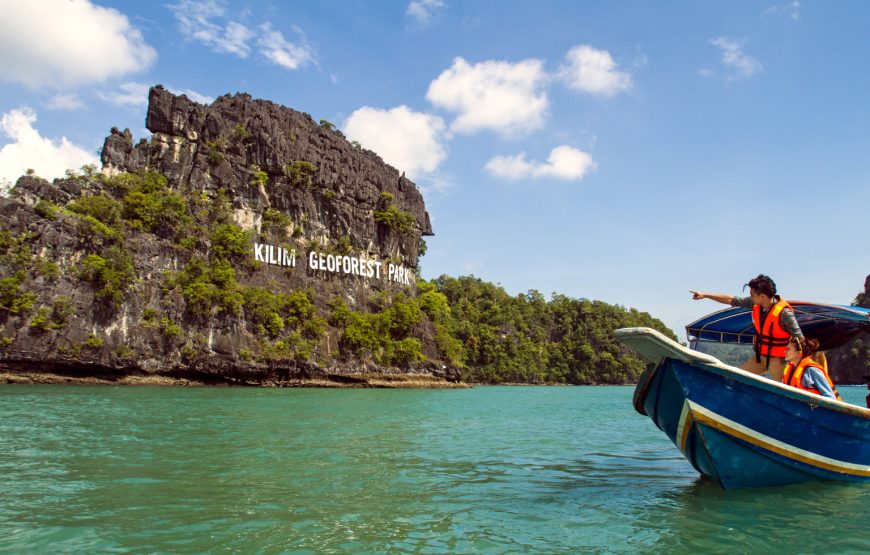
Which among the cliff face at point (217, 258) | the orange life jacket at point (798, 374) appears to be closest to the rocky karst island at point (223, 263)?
the cliff face at point (217, 258)

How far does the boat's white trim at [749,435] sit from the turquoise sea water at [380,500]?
1.14ft

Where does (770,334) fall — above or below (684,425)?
→ above

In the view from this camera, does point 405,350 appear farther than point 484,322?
No

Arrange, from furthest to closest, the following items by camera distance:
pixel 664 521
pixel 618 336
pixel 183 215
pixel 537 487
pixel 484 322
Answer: pixel 484 322
pixel 183 215
pixel 537 487
pixel 618 336
pixel 664 521

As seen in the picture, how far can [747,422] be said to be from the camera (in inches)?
228

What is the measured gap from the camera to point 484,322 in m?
78.0

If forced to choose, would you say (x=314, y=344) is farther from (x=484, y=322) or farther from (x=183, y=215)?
(x=484, y=322)

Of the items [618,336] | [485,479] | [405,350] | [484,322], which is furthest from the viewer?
[484,322]

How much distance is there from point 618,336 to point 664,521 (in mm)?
1701

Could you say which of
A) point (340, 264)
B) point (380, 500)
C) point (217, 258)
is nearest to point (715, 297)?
point (380, 500)

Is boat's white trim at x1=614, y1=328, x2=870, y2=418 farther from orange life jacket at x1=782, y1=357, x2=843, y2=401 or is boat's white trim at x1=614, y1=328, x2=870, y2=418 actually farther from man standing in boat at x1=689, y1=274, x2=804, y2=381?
man standing in boat at x1=689, y1=274, x2=804, y2=381

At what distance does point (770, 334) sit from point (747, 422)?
1267 mm

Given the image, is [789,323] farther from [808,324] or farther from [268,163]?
[268,163]

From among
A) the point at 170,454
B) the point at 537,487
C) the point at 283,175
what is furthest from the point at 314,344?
the point at 537,487
